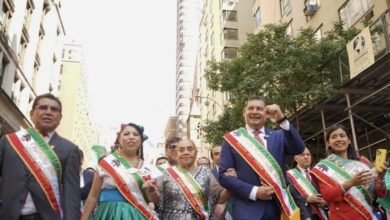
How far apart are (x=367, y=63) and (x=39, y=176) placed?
8130 millimetres

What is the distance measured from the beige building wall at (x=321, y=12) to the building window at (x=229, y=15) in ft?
34.2

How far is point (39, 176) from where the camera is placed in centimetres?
332

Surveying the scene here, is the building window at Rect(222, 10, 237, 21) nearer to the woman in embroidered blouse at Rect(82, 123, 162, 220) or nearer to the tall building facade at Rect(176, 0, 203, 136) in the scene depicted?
the woman in embroidered blouse at Rect(82, 123, 162, 220)

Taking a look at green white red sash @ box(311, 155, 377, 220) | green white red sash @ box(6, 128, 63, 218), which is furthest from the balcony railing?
green white red sash @ box(6, 128, 63, 218)

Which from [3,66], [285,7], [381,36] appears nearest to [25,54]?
[3,66]

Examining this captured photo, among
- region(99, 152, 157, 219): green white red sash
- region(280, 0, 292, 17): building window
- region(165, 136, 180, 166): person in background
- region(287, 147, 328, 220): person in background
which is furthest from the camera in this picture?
region(280, 0, 292, 17): building window

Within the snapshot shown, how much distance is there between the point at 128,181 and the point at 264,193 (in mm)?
1413

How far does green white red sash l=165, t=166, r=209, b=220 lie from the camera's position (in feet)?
15.3

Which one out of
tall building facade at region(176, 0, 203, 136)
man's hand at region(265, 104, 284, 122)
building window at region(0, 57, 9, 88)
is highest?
tall building facade at region(176, 0, 203, 136)

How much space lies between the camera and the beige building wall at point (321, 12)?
15.1 metres

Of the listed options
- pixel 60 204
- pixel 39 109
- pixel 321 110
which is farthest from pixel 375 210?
pixel 321 110

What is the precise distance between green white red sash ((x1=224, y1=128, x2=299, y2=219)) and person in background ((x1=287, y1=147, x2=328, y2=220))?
5.32ft

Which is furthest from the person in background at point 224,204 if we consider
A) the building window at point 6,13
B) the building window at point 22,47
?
the building window at point 22,47

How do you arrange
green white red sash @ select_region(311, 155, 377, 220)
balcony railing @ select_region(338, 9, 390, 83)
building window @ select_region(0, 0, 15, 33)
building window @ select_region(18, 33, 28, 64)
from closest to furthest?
green white red sash @ select_region(311, 155, 377, 220)
balcony railing @ select_region(338, 9, 390, 83)
building window @ select_region(0, 0, 15, 33)
building window @ select_region(18, 33, 28, 64)
